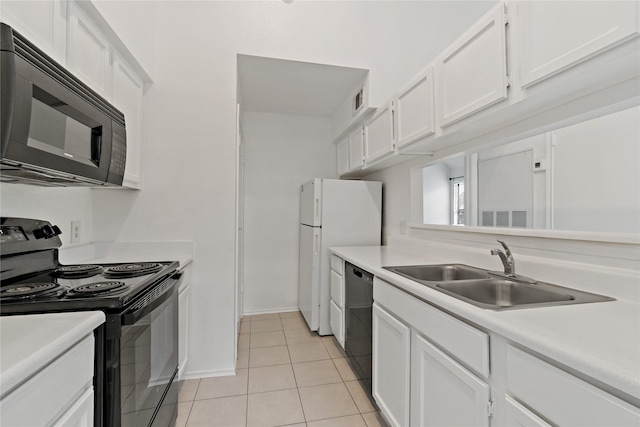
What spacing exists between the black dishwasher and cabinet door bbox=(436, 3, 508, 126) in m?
1.06

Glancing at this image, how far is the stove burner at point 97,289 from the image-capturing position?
1.01 metres

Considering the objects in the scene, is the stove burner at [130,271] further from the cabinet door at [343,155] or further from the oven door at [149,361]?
the cabinet door at [343,155]

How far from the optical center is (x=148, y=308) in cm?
114

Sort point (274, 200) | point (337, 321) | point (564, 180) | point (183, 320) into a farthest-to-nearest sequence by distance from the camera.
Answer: point (274, 200) → point (337, 321) → point (183, 320) → point (564, 180)

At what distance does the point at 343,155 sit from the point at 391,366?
8.13ft

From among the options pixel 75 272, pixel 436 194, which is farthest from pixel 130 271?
pixel 436 194

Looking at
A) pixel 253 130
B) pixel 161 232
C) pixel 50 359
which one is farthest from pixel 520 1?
pixel 253 130

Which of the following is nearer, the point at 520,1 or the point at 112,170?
the point at 520,1

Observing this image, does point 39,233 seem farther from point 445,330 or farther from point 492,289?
point 492,289

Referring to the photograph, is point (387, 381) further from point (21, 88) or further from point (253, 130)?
point (253, 130)

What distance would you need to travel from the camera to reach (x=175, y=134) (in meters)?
2.18

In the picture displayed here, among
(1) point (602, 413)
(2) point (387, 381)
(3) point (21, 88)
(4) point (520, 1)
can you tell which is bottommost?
(2) point (387, 381)

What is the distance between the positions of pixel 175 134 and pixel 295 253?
2.00m

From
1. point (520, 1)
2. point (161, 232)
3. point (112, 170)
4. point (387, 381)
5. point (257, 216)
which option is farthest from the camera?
point (257, 216)
